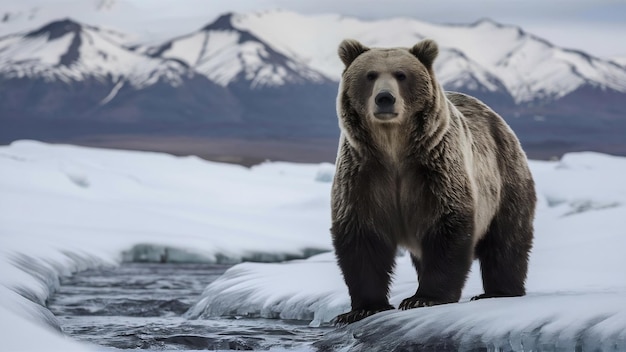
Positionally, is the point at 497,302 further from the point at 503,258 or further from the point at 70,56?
the point at 70,56

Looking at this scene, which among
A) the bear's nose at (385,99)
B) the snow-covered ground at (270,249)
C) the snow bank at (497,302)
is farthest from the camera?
the bear's nose at (385,99)

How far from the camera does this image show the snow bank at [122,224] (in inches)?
457

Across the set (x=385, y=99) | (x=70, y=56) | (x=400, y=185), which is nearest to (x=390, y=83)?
(x=385, y=99)

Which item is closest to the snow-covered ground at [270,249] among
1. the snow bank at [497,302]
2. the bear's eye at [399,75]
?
the snow bank at [497,302]

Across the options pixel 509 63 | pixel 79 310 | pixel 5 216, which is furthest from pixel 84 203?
pixel 509 63

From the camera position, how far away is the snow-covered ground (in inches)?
177

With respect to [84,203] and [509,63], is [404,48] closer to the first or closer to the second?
[84,203]

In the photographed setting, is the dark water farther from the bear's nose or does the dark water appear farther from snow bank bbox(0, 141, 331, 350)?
the bear's nose

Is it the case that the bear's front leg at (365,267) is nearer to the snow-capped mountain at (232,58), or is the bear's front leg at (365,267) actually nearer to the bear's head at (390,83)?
the bear's head at (390,83)

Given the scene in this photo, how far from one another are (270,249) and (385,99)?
640 inches

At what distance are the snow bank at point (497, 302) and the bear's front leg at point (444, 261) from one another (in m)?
0.26

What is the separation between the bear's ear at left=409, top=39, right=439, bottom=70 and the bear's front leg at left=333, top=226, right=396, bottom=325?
97cm

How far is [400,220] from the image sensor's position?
5617 mm

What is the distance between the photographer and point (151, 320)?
292 inches
